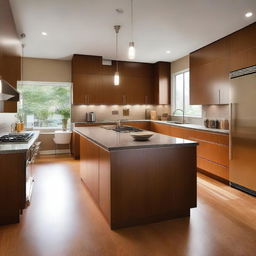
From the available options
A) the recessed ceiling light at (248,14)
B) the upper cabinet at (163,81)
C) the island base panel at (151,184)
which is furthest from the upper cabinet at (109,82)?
the island base panel at (151,184)

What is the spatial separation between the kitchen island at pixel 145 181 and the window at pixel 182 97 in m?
3.42

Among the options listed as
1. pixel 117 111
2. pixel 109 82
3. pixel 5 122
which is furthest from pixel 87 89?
pixel 5 122

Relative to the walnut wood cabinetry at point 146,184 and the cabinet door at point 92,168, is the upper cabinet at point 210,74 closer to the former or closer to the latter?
the walnut wood cabinetry at point 146,184

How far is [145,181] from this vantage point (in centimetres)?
252

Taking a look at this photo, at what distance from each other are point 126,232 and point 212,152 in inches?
101

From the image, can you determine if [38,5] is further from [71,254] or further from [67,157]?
[67,157]

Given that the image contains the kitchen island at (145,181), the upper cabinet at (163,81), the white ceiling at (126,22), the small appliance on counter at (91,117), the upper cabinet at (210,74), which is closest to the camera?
the kitchen island at (145,181)

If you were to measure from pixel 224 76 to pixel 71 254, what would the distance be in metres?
3.92

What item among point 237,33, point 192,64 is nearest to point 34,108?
point 192,64

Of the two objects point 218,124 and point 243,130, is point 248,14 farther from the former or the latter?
point 218,124

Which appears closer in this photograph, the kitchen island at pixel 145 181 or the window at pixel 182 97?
the kitchen island at pixel 145 181

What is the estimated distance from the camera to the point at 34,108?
21.8 ft

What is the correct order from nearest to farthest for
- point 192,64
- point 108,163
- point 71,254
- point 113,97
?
point 71,254 → point 108,163 → point 192,64 → point 113,97

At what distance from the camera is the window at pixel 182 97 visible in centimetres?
600
